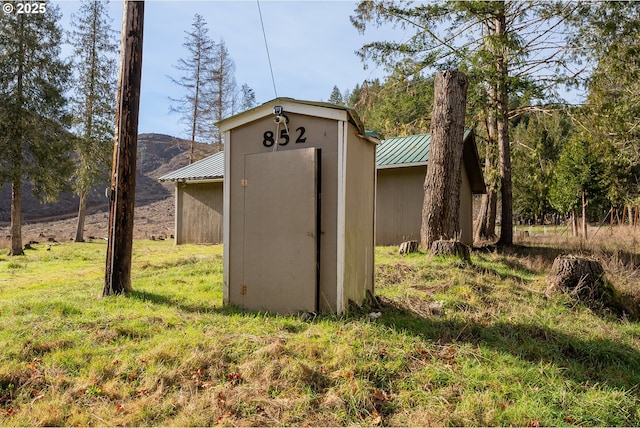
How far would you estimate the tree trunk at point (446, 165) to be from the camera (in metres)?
8.66

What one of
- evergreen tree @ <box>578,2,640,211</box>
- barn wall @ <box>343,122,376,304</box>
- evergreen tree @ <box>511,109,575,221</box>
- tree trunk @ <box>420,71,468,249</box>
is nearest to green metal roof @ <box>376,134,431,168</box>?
tree trunk @ <box>420,71,468,249</box>

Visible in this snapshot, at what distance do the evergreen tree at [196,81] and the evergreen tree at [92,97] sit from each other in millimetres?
7005

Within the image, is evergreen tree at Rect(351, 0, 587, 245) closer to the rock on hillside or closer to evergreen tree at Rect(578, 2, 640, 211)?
evergreen tree at Rect(578, 2, 640, 211)

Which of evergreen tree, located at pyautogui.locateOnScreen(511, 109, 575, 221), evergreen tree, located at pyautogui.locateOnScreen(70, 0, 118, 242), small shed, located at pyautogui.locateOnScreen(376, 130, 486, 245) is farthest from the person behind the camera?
evergreen tree, located at pyautogui.locateOnScreen(70, 0, 118, 242)

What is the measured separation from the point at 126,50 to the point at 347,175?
11.7 feet

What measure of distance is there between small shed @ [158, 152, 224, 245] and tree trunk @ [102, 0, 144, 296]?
903 cm

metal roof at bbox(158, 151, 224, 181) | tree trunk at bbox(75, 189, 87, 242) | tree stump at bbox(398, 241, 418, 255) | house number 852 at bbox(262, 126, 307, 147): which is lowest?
tree stump at bbox(398, 241, 418, 255)

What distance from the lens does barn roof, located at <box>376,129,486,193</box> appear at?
11.5 m

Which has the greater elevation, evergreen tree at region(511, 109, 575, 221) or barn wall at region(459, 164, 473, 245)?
evergreen tree at region(511, 109, 575, 221)

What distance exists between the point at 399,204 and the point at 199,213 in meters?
7.64

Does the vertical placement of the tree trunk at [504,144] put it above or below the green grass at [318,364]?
above

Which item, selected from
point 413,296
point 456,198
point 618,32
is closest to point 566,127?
point 618,32

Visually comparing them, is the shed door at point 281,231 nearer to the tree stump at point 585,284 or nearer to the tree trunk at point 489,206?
the tree stump at point 585,284

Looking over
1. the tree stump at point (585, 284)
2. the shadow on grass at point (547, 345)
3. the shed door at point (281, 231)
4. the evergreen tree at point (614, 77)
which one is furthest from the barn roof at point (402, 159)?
the shadow on grass at point (547, 345)
